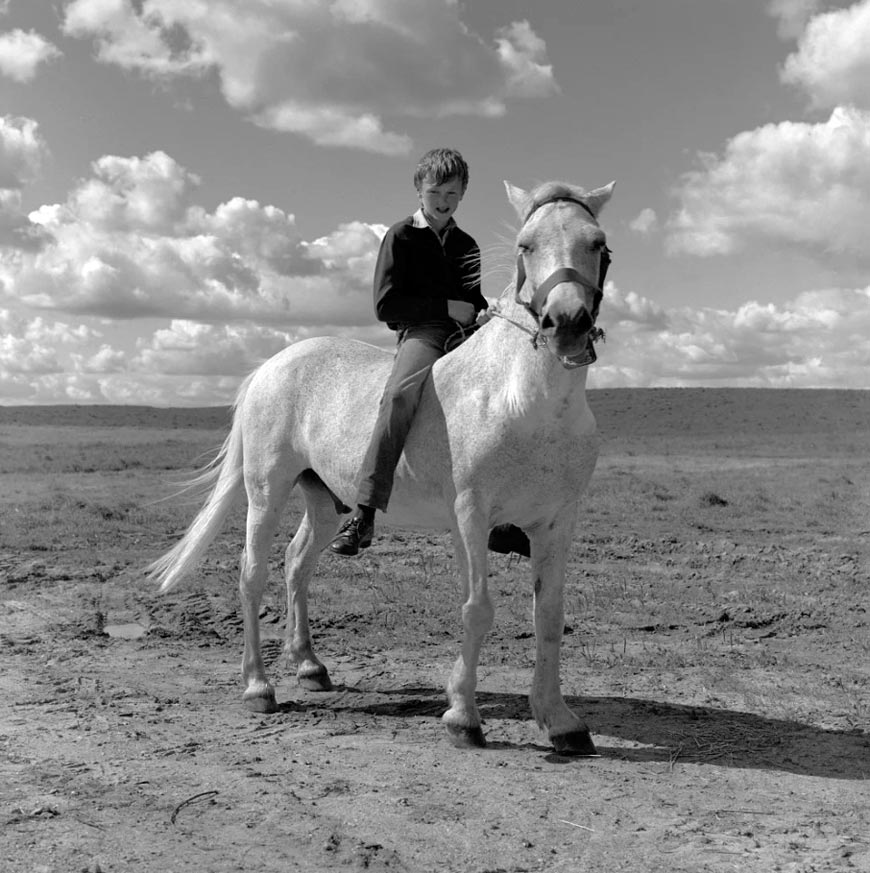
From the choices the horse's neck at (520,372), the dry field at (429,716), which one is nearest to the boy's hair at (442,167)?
the horse's neck at (520,372)

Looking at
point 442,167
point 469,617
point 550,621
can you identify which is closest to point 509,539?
point 550,621

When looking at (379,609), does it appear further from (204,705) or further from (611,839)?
(611,839)

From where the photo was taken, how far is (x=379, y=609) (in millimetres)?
8141

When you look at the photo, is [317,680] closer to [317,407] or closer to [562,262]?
[317,407]

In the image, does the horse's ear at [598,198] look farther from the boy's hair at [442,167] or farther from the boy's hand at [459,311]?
the boy's hand at [459,311]

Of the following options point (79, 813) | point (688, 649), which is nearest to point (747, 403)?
point (688, 649)

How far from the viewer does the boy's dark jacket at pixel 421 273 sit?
17.4ft

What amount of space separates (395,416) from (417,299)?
2.64 ft

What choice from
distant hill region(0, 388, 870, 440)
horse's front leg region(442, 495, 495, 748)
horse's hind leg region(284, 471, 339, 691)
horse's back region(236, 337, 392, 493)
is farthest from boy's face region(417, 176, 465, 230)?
distant hill region(0, 388, 870, 440)

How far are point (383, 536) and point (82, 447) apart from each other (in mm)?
23624

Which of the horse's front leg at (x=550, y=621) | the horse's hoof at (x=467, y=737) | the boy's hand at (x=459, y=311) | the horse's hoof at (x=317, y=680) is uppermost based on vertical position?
the boy's hand at (x=459, y=311)

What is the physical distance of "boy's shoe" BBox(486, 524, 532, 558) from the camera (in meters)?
5.38

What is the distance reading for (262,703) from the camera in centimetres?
563

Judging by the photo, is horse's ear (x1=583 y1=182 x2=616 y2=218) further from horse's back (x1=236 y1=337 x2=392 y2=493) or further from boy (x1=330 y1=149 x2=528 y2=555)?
horse's back (x1=236 y1=337 x2=392 y2=493)
